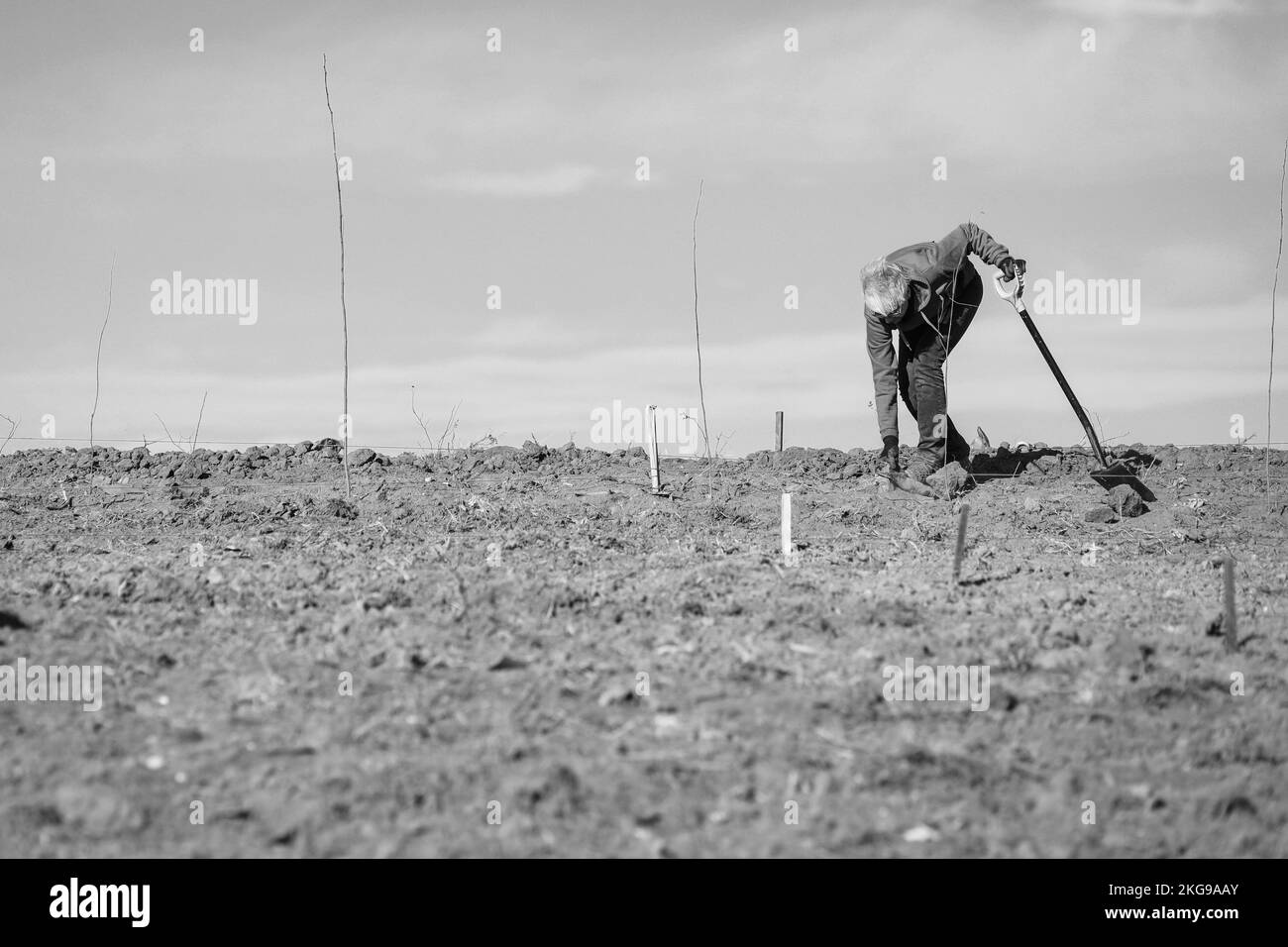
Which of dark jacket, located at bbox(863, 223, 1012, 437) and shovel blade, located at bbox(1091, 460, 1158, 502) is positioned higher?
dark jacket, located at bbox(863, 223, 1012, 437)

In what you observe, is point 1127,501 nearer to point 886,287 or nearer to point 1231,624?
point 886,287

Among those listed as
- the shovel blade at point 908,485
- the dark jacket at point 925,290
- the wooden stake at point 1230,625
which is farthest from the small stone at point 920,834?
the dark jacket at point 925,290

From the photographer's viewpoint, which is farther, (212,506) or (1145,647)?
(212,506)

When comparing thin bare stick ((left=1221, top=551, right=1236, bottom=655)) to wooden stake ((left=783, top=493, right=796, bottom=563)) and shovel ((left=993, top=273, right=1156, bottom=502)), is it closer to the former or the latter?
wooden stake ((left=783, top=493, right=796, bottom=563))

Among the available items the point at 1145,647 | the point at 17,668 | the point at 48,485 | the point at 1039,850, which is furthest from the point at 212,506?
the point at 1039,850

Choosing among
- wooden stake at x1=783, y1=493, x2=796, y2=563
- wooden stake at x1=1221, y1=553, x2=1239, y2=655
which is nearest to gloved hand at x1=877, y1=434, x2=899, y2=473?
wooden stake at x1=783, y1=493, x2=796, y2=563

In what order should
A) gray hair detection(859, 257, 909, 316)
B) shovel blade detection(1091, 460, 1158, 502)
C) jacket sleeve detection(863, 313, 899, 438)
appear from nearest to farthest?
gray hair detection(859, 257, 909, 316), jacket sleeve detection(863, 313, 899, 438), shovel blade detection(1091, 460, 1158, 502)

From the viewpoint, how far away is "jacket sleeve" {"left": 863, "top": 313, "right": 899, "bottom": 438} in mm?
9461

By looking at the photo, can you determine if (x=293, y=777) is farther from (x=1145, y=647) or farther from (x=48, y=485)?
(x=48, y=485)

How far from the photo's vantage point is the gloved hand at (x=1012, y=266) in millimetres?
9266

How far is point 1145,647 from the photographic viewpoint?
5.09m

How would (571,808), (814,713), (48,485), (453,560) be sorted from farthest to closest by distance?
(48,485), (453,560), (814,713), (571,808)
